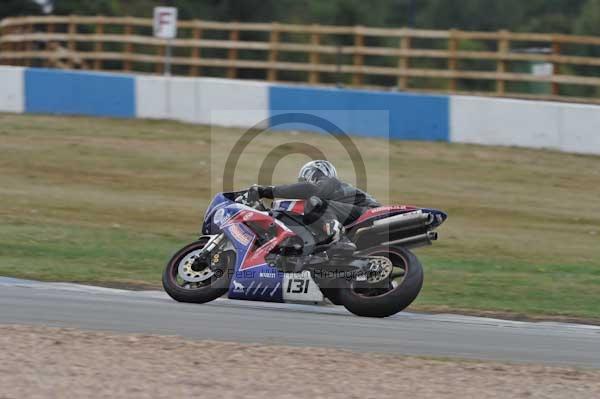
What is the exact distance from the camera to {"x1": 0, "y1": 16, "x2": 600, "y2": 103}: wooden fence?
21984 millimetres

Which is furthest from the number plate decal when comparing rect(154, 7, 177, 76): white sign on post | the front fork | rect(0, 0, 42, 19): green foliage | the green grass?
rect(0, 0, 42, 19): green foliage

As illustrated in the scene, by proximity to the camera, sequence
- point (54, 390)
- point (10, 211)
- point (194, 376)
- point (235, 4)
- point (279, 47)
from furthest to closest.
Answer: point (235, 4), point (279, 47), point (10, 211), point (194, 376), point (54, 390)

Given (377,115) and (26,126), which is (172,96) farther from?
(377,115)

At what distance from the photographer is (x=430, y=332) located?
832 centimetres

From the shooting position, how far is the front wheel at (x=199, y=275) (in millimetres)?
9117

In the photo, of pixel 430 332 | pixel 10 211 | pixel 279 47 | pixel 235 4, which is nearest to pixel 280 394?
pixel 430 332

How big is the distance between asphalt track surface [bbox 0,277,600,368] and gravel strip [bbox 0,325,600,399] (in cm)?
35

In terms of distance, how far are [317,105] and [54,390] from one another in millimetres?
14724

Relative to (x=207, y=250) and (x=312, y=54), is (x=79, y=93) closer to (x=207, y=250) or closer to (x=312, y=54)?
(x=312, y=54)

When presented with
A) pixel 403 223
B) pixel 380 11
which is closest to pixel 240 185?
pixel 403 223

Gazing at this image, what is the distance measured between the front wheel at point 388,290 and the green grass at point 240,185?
1.30 metres

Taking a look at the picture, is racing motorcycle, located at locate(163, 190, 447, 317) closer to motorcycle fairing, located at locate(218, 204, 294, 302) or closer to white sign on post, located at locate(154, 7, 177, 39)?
Answer: motorcycle fairing, located at locate(218, 204, 294, 302)

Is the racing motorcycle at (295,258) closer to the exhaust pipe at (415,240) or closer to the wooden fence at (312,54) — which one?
the exhaust pipe at (415,240)

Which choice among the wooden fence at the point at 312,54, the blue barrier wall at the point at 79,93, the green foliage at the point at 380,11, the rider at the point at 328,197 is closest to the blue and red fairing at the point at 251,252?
the rider at the point at 328,197
